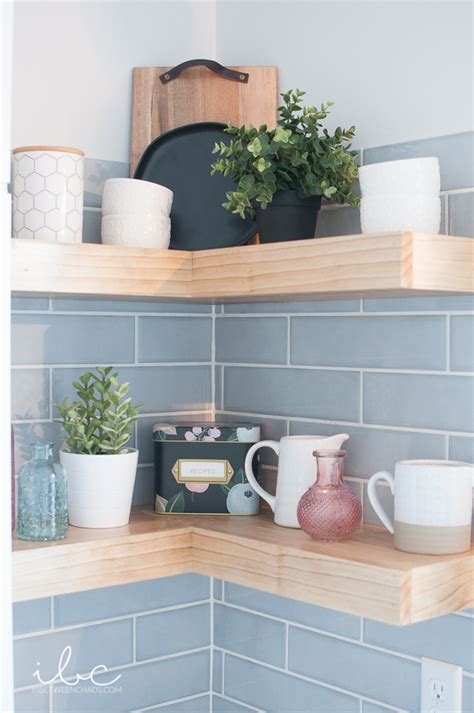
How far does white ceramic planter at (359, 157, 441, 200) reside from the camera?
49.4 inches

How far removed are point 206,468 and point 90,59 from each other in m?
0.70

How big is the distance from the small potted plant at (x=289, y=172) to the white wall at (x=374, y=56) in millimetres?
79

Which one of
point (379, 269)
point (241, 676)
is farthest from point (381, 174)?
point (241, 676)

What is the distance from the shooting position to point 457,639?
135 cm

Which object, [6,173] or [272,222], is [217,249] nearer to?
[272,222]

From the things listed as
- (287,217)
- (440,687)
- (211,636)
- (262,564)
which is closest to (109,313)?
(287,217)

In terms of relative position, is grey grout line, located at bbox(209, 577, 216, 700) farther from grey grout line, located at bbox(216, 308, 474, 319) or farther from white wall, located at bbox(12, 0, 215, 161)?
white wall, located at bbox(12, 0, 215, 161)

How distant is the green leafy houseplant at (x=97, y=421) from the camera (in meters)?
1.44

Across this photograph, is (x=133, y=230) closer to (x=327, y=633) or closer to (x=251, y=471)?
(x=251, y=471)

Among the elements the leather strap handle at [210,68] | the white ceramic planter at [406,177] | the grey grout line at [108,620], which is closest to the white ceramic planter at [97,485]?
the grey grout line at [108,620]

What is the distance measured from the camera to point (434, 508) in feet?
4.06

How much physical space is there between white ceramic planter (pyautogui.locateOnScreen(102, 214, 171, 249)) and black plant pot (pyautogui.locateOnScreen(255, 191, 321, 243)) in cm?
17

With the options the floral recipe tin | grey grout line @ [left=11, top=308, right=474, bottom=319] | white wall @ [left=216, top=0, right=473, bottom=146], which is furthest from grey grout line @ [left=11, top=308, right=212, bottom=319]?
white wall @ [left=216, top=0, right=473, bottom=146]

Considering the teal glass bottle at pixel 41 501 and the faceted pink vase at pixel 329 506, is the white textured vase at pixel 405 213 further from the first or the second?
the teal glass bottle at pixel 41 501
